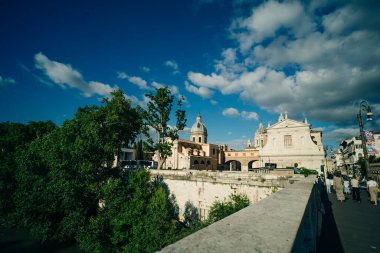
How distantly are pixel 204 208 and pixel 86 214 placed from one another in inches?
439

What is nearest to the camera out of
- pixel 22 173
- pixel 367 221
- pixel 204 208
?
pixel 367 221

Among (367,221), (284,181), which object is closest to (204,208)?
(284,181)

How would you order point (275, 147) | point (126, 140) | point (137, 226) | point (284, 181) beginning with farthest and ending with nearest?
point (275, 147) < point (126, 140) < point (137, 226) < point (284, 181)

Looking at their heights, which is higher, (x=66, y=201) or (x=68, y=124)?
(x=68, y=124)

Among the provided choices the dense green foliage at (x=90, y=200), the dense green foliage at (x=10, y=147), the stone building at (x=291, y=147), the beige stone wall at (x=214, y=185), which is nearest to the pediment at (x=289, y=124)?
the stone building at (x=291, y=147)

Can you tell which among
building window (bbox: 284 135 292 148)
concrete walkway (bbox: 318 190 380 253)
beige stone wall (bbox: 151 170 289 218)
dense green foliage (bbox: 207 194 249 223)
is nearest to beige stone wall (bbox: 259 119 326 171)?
building window (bbox: 284 135 292 148)

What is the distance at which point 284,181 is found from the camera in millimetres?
13188

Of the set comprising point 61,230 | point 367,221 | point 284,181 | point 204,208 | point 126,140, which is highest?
point 126,140

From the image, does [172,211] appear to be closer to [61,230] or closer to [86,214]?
[86,214]

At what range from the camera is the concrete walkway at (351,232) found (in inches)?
225

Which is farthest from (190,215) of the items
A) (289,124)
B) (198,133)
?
(198,133)

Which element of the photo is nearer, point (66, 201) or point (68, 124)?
point (66, 201)

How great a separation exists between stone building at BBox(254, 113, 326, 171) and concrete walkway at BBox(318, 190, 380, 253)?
32.0m

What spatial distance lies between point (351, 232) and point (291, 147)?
37.5 meters
